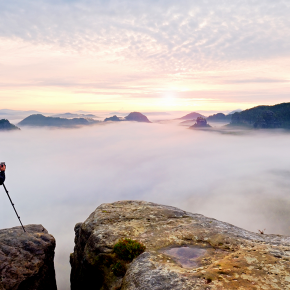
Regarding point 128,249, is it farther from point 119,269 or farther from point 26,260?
point 26,260

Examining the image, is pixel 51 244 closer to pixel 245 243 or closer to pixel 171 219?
pixel 171 219

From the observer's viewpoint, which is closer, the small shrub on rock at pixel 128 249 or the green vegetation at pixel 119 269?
the green vegetation at pixel 119 269

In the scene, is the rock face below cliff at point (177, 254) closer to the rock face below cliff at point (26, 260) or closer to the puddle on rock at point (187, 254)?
the puddle on rock at point (187, 254)

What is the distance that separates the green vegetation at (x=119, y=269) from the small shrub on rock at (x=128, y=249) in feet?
1.53

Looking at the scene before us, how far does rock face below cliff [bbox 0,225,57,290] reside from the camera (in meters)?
20.4

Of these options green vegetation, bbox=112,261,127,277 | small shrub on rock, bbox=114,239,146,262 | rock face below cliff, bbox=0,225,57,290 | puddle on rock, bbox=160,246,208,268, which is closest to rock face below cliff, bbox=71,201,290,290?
puddle on rock, bbox=160,246,208,268

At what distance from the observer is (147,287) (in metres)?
10.8

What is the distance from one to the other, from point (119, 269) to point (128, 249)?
58.4 inches

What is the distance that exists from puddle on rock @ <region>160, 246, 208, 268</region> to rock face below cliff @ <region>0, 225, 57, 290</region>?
50.8 feet

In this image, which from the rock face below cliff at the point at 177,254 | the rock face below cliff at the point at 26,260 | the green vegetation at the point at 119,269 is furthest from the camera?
the rock face below cliff at the point at 26,260

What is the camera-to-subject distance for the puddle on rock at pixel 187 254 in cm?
1337

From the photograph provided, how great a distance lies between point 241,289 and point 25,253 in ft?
73.2

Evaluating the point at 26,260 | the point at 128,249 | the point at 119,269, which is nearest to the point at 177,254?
the point at 128,249

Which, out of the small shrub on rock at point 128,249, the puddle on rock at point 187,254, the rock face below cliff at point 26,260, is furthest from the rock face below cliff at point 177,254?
the rock face below cliff at point 26,260
